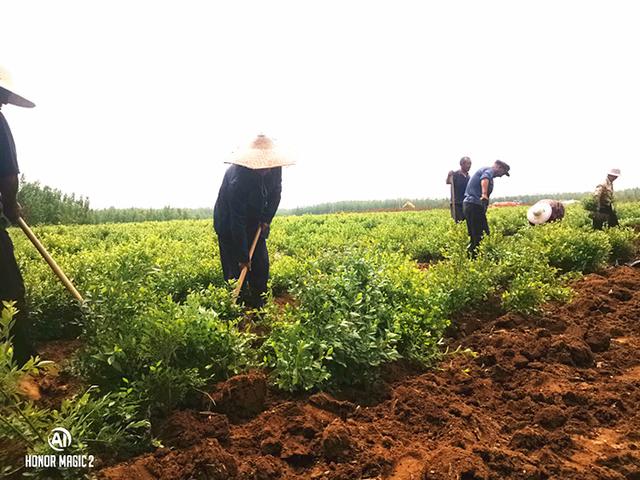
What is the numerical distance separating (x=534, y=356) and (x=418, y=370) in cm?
115

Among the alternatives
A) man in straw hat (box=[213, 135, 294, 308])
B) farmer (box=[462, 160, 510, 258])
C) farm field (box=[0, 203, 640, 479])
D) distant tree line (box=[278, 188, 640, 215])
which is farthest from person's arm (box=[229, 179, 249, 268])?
A: distant tree line (box=[278, 188, 640, 215])

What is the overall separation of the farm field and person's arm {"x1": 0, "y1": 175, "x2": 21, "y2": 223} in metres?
0.81

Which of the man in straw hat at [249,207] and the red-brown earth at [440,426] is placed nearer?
the red-brown earth at [440,426]

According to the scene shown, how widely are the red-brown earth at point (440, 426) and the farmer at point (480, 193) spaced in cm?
496

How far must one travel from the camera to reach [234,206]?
511cm

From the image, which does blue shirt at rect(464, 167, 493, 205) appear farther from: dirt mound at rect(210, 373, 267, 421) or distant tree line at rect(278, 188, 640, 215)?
distant tree line at rect(278, 188, 640, 215)

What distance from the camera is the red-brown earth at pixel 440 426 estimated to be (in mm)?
2619

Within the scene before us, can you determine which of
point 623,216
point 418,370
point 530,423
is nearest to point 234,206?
point 418,370

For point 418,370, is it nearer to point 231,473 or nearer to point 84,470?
point 231,473

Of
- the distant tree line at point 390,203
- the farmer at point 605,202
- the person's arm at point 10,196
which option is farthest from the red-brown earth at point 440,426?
the distant tree line at point 390,203

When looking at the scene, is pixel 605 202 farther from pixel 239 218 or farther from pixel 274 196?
pixel 239 218

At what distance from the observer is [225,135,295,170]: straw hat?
486cm

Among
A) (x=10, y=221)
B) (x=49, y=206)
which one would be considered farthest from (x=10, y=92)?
(x=49, y=206)

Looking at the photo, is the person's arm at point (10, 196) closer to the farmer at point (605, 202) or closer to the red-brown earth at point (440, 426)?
the red-brown earth at point (440, 426)
